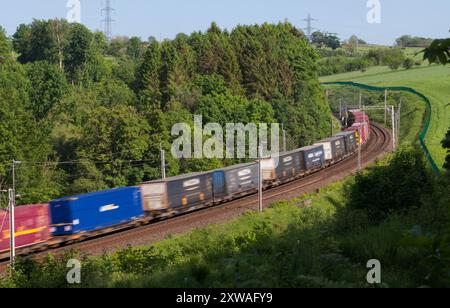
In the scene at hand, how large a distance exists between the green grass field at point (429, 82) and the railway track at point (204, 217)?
1164 centimetres

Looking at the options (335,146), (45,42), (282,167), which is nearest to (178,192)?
(282,167)

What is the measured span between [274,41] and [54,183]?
5832cm

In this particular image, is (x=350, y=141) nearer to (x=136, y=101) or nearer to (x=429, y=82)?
(x=136, y=101)

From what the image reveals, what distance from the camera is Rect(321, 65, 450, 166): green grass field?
3359 inches

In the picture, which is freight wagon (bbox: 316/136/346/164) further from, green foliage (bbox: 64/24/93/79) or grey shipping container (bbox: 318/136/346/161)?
green foliage (bbox: 64/24/93/79)

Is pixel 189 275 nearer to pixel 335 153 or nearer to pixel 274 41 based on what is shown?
pixel 335 153

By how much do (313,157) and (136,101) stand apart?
4138cm

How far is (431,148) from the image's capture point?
66562 millimetres

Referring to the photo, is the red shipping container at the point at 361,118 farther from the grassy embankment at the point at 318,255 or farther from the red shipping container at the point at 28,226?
the red shipping container at the point at 28,226

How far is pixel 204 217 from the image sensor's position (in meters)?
42.5

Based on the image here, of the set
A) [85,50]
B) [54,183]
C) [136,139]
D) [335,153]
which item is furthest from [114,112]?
[85,50]

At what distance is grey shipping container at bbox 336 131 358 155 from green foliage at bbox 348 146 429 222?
152ft

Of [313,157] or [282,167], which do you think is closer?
[282,167]

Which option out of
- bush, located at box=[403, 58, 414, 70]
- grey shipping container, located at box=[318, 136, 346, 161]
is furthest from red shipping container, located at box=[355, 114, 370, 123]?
bush, located at box=[403, 58, 414, 70]
